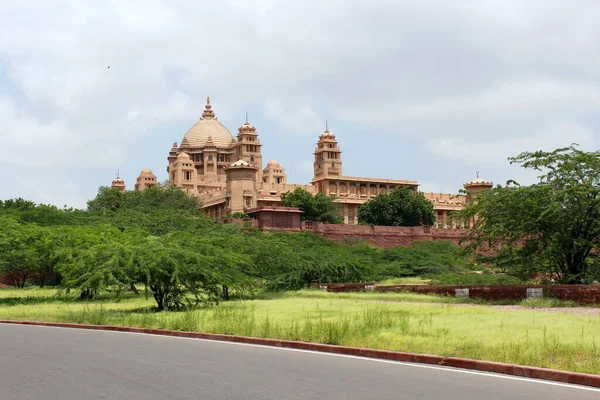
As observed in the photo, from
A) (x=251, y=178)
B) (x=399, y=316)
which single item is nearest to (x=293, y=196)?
(x=251, y=178)

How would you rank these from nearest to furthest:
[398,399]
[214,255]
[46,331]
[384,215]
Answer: [398,399]
[46,331]
[214,255]
[384,215]

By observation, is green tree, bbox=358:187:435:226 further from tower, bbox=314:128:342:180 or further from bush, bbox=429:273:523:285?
bush, bbox=429:273:523:285

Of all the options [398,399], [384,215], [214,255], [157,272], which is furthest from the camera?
[384,215]

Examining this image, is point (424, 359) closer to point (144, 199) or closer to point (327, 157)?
point (144, 199)

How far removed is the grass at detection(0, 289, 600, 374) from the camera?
438 inches

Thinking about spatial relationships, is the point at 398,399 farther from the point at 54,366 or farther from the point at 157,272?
the point at 157,272

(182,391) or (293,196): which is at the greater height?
(293,196)

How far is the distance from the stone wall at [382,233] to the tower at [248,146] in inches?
1958

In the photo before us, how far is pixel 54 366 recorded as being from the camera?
10789mm

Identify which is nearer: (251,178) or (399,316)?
(399,316)

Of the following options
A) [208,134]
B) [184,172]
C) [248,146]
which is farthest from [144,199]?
[208,134]

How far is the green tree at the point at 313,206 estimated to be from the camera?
87.2 meters

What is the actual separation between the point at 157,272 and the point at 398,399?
15254 millimetres

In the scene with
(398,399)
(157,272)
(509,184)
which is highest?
(509,184)
